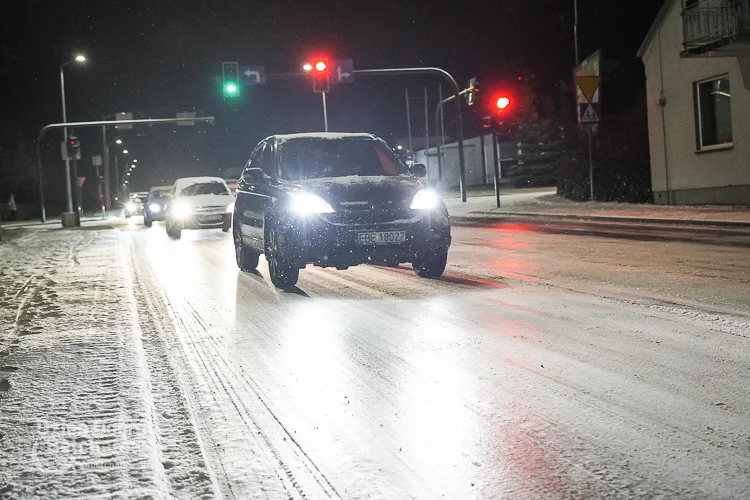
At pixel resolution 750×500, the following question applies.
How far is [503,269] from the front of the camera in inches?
509

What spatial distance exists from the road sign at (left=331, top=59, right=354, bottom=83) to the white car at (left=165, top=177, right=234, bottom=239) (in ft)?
25.0

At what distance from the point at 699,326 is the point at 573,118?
106ft

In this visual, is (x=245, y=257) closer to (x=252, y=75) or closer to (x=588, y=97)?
(x=588, y=97)

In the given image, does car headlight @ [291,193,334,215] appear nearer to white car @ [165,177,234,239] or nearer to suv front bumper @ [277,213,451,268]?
suv front bumper @ [277,213,451,268]

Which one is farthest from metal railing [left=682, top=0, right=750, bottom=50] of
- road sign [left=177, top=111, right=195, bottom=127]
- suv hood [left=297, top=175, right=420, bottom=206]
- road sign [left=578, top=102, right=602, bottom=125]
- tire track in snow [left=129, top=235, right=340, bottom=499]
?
road sign [left=177, top=111, right=195, bottom=127]

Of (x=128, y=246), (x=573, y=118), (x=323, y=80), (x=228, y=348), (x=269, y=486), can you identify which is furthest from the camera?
(x=573, y=118)

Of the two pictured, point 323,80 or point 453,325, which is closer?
point 453,325

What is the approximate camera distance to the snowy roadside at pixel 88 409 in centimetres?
425

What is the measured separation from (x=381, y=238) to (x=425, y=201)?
774mm

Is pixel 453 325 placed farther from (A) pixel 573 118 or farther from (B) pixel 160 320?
(A) pixel 573 118

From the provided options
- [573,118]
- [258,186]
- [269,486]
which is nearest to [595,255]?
[258,186]

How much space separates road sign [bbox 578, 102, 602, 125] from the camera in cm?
2569

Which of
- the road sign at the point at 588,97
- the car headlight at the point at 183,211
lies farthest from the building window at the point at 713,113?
the car headlight at the point at 183,211

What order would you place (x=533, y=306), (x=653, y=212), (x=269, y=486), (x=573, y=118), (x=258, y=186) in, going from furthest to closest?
(x=573, y=118) < (x=653, y=212) < (x=258, y=186) < (x=533, y=306) < (x=269, y=486)
